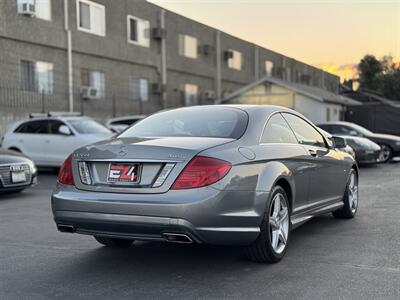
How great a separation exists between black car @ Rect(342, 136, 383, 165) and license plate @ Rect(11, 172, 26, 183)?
908 centimetres

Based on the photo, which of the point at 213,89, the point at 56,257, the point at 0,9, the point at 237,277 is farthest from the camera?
the point at 213,89

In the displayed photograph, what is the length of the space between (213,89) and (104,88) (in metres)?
11.7

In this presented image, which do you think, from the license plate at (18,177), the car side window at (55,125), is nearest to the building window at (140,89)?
the car side window at (55,125)

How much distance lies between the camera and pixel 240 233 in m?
4.57

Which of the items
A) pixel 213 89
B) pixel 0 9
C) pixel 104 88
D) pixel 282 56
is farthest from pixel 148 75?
pixel 282 56

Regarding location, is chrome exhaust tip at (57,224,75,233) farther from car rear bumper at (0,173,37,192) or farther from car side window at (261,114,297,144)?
car rear bumper at (0,173,37,192)

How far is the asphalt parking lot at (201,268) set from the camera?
4281 millimetres

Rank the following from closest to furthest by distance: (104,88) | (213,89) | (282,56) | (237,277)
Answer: (237,277)
(104,88)
(213,89)
(282,56)

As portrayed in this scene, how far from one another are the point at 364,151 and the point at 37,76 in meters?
12.7

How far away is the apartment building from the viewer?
20.0 meters

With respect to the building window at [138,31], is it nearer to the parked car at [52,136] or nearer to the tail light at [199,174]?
the parked car at [52,136]

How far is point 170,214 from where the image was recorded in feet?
14.3

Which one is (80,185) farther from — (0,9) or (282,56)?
(282,56)

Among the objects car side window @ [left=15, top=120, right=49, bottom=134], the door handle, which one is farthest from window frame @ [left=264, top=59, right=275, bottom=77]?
the door handle
